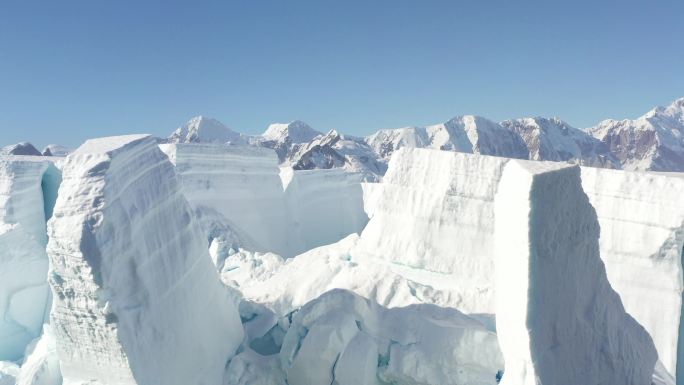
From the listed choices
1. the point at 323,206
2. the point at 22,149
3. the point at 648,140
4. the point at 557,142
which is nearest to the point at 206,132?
the point at 22,149

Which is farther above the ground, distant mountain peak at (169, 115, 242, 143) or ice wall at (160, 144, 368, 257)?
distant mountain peak at (169, 115, 242, 143)

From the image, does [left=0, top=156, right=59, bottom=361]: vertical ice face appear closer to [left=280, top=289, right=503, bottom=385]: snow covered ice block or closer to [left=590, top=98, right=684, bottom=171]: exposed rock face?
[left=280, top=289, right=503, bottom=385]: snow covered ice block

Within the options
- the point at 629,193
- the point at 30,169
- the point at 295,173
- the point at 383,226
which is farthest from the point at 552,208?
the point at 295,173

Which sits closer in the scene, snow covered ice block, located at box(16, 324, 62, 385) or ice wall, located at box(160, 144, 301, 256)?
snow covered ice block, located at box(16, 324, 62, 385)

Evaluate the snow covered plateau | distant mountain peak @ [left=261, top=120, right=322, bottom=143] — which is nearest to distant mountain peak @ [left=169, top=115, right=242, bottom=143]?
distant mountain peak @ [left=261, top=120, right=322, bottom=143]

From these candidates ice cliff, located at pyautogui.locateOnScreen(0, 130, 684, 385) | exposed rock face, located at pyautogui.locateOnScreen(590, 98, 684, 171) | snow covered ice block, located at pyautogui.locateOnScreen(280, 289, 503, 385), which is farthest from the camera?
exposed rock face, located at pyautogui.locateOnScreen(590, 98, 684, 171)

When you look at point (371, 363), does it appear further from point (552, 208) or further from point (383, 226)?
point (383, 226)

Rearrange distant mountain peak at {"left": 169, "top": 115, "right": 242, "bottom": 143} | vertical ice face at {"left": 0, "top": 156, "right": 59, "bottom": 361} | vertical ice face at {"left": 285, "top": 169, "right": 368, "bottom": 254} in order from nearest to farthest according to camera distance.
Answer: vertical ice face at {"left": 0, "top": 156, "right": 59, "bottom": 361}, vertical ice face at {"left": 285, "top": 169, "right": 368, "bottom": 254}, distant mountain peak at {"left": 169, "top": 115, "right": 242, "bottom": 143}
